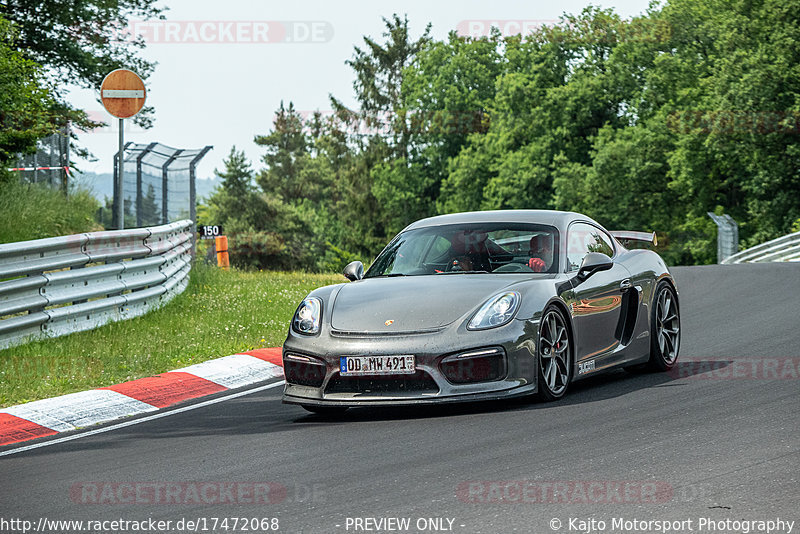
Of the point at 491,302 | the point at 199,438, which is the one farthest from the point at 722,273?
the point at 199,438

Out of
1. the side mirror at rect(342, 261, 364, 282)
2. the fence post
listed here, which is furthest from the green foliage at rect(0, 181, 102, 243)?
the fence post

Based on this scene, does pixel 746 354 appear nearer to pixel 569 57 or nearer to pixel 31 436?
pixel 31 436

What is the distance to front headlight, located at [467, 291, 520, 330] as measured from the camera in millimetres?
7531

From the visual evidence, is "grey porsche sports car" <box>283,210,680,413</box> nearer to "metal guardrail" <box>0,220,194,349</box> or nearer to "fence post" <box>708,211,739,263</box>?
"metal guardrail" <box>0,220,194,349</box>

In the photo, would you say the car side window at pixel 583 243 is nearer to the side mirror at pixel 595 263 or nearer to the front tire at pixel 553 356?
the side mirror at pixel 595 263

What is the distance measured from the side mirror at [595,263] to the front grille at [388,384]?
1709mm

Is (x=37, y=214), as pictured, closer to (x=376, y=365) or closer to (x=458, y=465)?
(x=376, y=365)

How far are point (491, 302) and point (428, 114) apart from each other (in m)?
62.0

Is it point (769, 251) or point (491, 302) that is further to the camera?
point (769, 251)

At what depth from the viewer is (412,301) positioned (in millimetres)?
7777

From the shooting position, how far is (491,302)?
768cm

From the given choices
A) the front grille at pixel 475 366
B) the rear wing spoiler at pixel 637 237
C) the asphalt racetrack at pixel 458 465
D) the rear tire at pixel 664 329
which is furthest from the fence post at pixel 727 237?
the front grille at pixel 475 366

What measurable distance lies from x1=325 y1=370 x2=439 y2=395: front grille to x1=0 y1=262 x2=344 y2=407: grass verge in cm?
266

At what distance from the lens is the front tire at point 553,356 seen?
7785 millimetres
